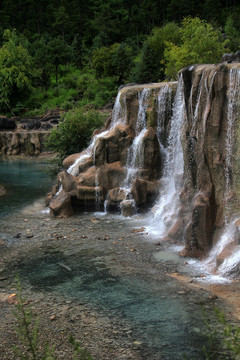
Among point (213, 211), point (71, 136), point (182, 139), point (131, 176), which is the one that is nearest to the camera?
point (213, 211)

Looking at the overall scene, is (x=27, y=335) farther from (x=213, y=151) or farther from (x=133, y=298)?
(x=213, y=151)

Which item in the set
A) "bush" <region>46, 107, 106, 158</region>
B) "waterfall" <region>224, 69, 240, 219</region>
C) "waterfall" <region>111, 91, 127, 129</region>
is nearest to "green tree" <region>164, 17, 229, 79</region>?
"bush" <region>46, 107, 106, 158</region>

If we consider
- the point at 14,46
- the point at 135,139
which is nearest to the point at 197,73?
the point at 135,139

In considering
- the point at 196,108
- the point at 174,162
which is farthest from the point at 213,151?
the point at 174,162

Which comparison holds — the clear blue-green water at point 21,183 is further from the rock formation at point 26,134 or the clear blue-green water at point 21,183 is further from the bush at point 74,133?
the rock formation at point 26,134

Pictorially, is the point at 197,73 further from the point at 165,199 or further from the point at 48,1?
the point at 48,1

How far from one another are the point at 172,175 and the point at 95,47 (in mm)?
40725

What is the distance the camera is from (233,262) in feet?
33.9

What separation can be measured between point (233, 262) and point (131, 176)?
840 cm

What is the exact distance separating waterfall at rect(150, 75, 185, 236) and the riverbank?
0.89 meters

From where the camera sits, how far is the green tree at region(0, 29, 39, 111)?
4938 centimetres

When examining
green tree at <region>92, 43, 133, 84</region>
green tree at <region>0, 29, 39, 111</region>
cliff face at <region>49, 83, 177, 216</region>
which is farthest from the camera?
green tree at <region>0, 29, 39, 111</region>

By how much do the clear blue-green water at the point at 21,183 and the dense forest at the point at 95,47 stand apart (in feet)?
40.7

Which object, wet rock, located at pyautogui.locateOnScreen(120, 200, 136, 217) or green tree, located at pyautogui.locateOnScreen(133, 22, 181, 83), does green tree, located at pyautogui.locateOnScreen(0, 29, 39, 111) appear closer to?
green tree, located at pyautogui.locateOnScreen(133, 22, 181, 83)
